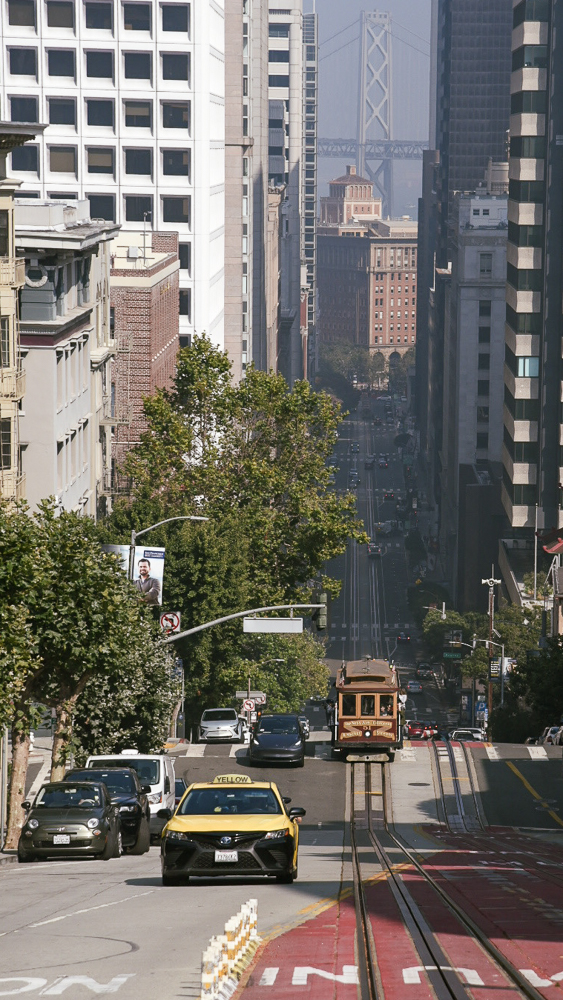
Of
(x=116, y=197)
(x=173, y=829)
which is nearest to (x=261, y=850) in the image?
(x=173, y=829)

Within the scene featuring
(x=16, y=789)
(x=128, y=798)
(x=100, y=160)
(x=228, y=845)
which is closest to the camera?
(x=228, y=845)

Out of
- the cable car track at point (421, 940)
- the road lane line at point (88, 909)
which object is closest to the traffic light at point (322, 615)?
the cable car track at point (421, 940)

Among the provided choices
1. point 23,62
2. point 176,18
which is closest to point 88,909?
point 23,62

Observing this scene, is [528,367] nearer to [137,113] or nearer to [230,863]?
[137,113]

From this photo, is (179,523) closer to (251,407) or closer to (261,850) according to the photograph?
(251,407)

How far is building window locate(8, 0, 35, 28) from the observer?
103062 mm

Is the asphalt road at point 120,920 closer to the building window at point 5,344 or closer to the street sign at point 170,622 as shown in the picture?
the building window at point 5,344

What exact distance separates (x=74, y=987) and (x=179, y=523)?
57.8 metres

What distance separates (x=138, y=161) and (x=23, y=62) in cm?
1004

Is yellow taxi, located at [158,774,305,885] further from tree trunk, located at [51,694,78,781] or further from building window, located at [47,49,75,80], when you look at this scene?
building window, located at [47,49,75,80]

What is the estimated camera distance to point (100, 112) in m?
106

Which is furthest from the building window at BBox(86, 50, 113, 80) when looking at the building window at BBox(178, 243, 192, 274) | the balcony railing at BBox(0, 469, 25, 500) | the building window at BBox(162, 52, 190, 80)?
the balcony railing at BBox(0, 469, 25, 500)

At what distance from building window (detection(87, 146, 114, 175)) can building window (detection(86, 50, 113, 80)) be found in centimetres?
481

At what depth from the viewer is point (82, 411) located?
71.3 m
